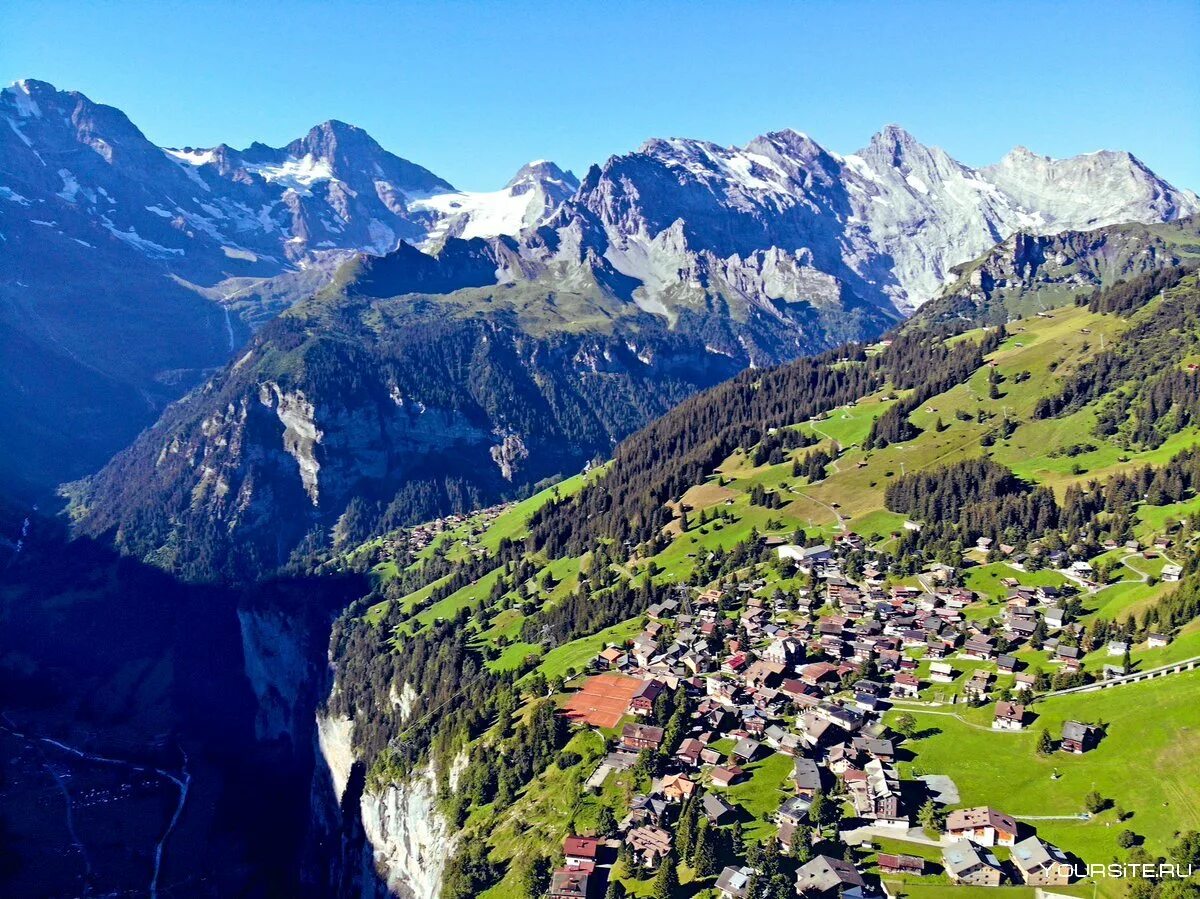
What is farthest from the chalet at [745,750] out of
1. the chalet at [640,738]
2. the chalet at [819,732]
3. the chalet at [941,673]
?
the chalet at [941,673]

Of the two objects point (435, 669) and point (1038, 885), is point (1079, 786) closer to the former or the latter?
point (1038, 885)

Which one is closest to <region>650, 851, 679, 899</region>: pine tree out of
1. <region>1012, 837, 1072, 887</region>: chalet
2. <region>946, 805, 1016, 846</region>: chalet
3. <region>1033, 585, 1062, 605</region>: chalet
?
<region>946, 805, 1016, 846</region>: chalet

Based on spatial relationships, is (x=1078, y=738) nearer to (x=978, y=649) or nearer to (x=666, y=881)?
(x=978, y=649)

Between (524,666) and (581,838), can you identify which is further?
(524,666)

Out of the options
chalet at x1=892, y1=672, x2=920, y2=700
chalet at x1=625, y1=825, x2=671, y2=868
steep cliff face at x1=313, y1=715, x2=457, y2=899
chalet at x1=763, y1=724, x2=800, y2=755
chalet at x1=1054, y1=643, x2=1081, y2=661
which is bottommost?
steep cliff face at x1=313, y1=715, x2=457, y2=899

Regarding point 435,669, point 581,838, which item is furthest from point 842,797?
point 435,669

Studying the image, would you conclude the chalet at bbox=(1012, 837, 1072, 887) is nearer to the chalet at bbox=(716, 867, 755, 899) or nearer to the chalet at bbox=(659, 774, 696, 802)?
the chalet at bbox=(716, 867, 755, 899)

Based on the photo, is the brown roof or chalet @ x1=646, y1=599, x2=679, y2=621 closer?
the brown roof
